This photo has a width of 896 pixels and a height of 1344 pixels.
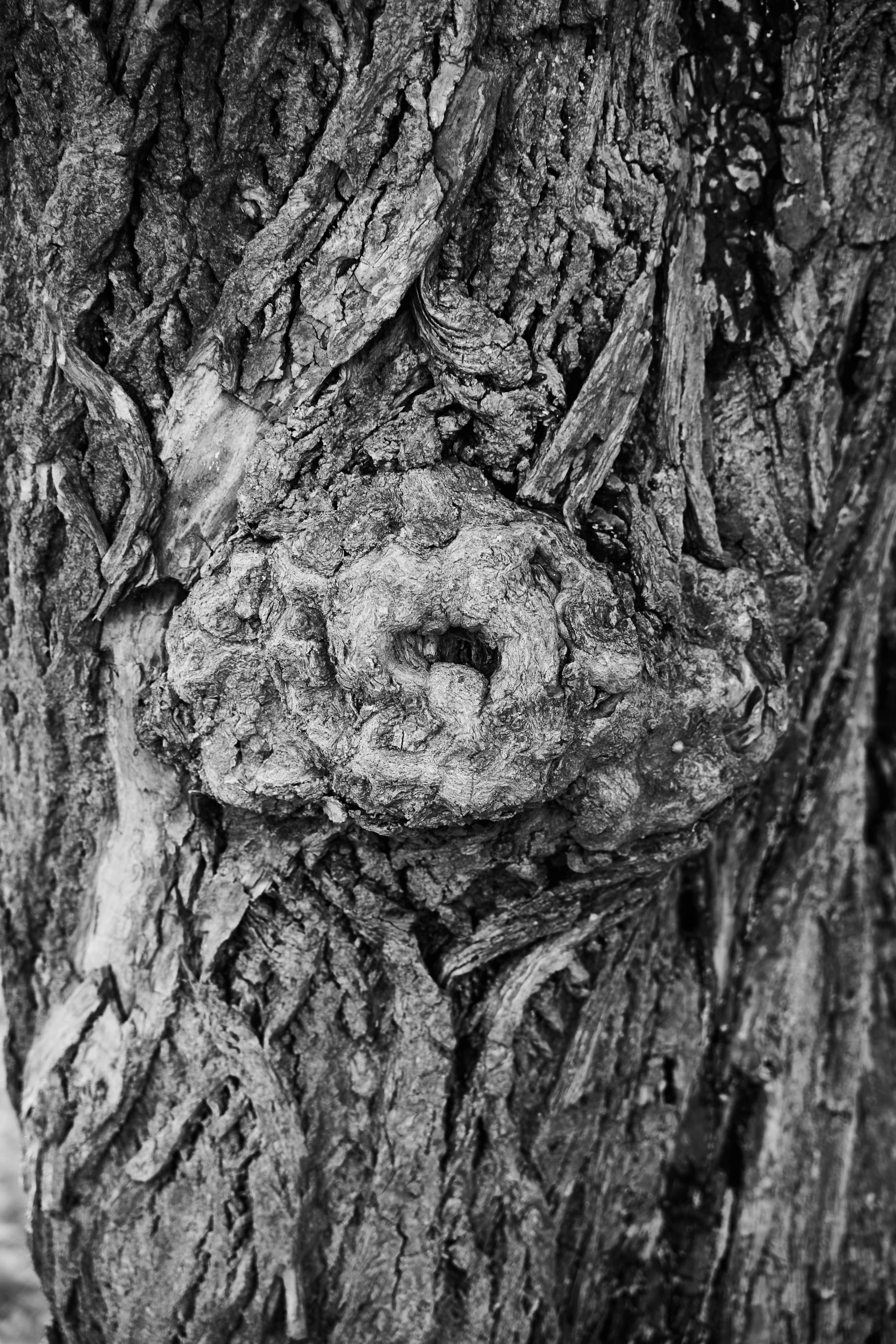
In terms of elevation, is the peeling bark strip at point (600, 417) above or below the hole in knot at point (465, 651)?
above

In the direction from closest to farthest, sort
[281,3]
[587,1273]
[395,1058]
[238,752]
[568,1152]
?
[281,3] < [238,752] < [395,1058] < [568,1152] < [587,1273]

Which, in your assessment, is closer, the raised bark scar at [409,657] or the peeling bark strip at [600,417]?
the raised bark scar at [409,657]

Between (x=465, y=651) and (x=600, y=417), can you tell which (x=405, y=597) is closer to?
(x=465, y=651)

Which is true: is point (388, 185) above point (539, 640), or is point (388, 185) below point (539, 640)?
above

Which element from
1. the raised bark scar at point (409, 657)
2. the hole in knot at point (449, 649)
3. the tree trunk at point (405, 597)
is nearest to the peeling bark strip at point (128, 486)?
the tree trunk at point (405, 597)

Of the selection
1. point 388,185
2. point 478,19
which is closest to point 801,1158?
point 388,185

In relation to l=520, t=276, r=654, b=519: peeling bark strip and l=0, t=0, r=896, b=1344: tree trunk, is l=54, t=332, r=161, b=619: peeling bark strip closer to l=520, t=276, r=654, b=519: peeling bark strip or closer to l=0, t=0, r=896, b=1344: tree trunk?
l=0, t=0, r=896, b=1344: tree trunk

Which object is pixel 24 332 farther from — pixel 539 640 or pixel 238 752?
pixel 539 640

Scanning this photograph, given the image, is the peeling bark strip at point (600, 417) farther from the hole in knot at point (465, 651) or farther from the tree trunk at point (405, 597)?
the hole in knot at point (465, 651)

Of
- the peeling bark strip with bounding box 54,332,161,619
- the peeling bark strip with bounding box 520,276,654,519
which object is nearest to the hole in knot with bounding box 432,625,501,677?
the peeling bark strip with bounding box 520,276,654,519
